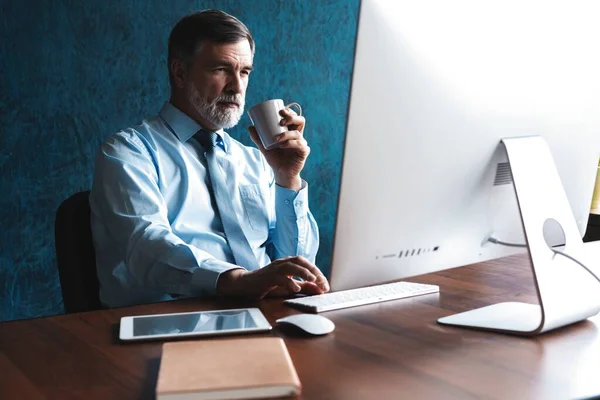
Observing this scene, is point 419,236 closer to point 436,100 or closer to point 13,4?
point 436,100

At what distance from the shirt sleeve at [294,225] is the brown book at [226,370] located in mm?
790

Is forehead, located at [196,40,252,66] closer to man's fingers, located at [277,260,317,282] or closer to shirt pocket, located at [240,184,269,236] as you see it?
shirt pocket, located at [240,184,269,236]

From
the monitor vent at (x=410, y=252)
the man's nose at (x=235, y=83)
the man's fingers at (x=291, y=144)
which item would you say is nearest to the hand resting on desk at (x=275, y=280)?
the monitor vent at (x=410, y=252)

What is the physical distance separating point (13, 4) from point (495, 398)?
2106 millimetres

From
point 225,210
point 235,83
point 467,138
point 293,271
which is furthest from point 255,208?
point 467,138

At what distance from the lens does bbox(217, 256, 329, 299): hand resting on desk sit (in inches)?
51.1

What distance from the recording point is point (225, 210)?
181 centimetres

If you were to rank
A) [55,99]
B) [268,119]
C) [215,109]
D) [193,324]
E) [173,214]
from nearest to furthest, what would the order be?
[193,324]
[268,119]
[173,214]
[215,109]
[55,99]

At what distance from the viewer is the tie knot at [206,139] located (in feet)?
6.17

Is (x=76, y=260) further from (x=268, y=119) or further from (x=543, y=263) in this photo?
(x=543, y=263)

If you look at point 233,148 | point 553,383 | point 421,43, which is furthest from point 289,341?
point 233,148

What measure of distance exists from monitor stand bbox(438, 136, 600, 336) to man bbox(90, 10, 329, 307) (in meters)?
0.35

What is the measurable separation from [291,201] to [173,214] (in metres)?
0.30

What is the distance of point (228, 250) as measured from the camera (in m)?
1.78
